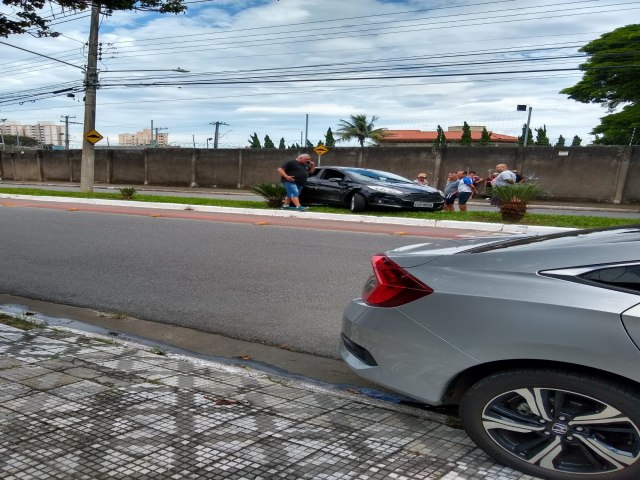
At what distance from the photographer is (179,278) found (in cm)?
662

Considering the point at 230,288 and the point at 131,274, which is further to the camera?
the point at 131,274

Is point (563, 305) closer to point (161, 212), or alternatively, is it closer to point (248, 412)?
point (248, 412)

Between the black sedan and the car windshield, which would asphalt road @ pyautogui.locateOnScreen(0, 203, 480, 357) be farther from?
the car windshield

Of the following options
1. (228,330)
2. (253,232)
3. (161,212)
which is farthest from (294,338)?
(161,212)

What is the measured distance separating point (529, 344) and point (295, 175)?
11.8 m

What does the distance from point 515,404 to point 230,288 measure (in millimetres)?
4260

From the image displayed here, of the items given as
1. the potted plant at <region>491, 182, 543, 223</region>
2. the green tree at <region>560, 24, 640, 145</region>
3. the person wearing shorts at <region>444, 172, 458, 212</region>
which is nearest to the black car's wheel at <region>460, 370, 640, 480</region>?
the potted plant at <region>491, 182, 543, 223</region>

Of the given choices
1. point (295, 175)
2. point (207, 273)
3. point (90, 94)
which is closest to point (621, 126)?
point (295, 175)

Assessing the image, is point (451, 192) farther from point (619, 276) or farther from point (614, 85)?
point (614, 85)

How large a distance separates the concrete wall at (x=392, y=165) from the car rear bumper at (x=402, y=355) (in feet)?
65.7

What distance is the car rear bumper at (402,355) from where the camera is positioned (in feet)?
8.14

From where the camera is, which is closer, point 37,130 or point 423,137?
point 423,137

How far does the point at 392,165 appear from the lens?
24250 millimetres

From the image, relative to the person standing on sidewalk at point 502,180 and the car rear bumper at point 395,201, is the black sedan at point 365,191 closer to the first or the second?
the car rear bumper at point 395,201
